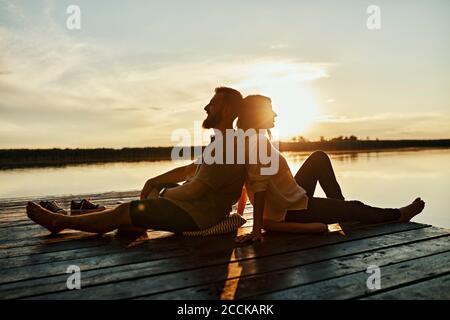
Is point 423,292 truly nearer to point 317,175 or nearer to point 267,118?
point 267,118

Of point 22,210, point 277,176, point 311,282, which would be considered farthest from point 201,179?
point 22,210

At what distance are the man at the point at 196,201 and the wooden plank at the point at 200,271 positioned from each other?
513 mm

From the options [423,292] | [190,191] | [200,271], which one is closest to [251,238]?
[190,191]

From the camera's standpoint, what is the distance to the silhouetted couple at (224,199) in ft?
10.9

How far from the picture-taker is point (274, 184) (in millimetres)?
3559

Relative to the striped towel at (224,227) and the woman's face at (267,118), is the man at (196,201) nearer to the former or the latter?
the striped towel at (224,227)

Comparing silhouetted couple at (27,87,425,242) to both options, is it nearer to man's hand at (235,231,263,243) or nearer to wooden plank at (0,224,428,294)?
man's hand at (235,231,263,243)

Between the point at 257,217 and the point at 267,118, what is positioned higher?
the point at 267,118

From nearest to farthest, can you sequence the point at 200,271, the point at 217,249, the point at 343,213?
1. the point at 200,271
2. the point at 217,249
3. the point at 343,213

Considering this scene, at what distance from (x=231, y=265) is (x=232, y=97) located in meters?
1.39

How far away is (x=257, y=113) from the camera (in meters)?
3.36

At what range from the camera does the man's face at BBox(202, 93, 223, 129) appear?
3.35 m

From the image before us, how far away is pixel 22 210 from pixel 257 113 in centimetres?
394

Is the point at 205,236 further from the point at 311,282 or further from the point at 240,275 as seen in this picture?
the point at 311,282
